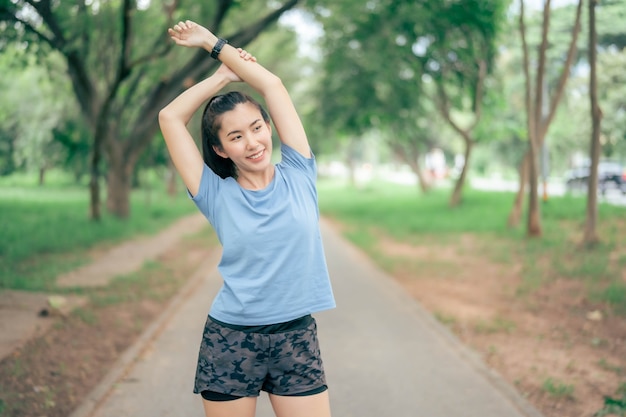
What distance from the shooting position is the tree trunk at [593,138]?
1070 cm

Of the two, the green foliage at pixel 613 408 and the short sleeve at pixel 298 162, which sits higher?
the short sleeve at pixel 298 162

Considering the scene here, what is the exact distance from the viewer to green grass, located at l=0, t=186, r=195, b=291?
9820 millimetres

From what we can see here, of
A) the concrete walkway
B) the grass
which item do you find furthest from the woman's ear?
the grass

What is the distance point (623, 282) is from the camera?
8703 mm

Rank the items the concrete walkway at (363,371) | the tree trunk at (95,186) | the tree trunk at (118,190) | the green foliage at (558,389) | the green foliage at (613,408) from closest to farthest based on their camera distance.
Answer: the green foliage at (613,408), the concrete walkway at (363,371), the green foliage at (558,389), the tree trunk at (95,186), the tree trunk at (118,190)

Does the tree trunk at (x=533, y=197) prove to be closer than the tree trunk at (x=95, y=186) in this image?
Yes

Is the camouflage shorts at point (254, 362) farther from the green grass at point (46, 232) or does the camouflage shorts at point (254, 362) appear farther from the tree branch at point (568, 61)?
Answer: the tree branch at point (568, 61)

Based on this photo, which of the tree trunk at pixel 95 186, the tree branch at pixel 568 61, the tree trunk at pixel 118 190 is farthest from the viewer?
the tree trunk at pixel 118 190

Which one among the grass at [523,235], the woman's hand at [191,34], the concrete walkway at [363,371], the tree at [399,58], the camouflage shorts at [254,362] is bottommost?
the concrete walkway at [363,371]

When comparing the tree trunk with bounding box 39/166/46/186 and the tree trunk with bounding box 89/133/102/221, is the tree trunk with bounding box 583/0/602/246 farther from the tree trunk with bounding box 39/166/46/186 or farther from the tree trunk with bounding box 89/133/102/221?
the tree trunk with bounding box 39/166/46/186

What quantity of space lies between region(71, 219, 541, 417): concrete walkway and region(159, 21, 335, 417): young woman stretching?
2381 millimetres

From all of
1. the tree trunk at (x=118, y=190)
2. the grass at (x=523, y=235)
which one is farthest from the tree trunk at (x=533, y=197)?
the tree trunk at (x=118, y=190)

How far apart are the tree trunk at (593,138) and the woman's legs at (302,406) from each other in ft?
31.8

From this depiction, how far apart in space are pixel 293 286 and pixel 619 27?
33.9 ft
